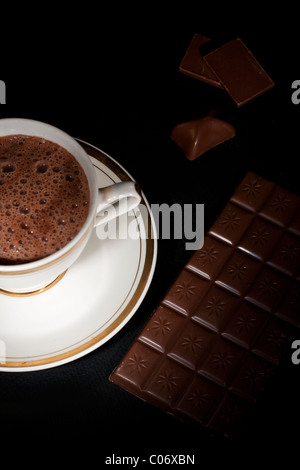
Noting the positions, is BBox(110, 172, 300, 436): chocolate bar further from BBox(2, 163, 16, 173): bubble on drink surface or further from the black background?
BBox(2, 163, 16, 173): bubble on drink surface

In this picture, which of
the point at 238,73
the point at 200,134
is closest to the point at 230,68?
the point at 238,73

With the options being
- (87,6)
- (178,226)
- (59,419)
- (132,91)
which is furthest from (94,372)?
(87,6)

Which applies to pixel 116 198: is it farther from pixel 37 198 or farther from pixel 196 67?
pixel 196 67

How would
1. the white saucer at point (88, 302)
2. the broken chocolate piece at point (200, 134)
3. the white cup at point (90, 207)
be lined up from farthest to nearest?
the broken chocolate piece at point (200, 134)
the white saucer at point (88, 302)
the white cup at point (90, 207)

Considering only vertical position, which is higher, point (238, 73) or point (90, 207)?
point (238, 73)

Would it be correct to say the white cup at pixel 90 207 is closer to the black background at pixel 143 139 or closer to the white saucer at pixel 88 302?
the white saucer at pixel 88 302

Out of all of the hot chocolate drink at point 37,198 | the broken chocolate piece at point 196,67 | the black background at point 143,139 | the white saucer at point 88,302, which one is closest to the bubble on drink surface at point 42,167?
the hot chocolate drink at point 37,198

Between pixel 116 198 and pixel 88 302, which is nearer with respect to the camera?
pixel 116 198
